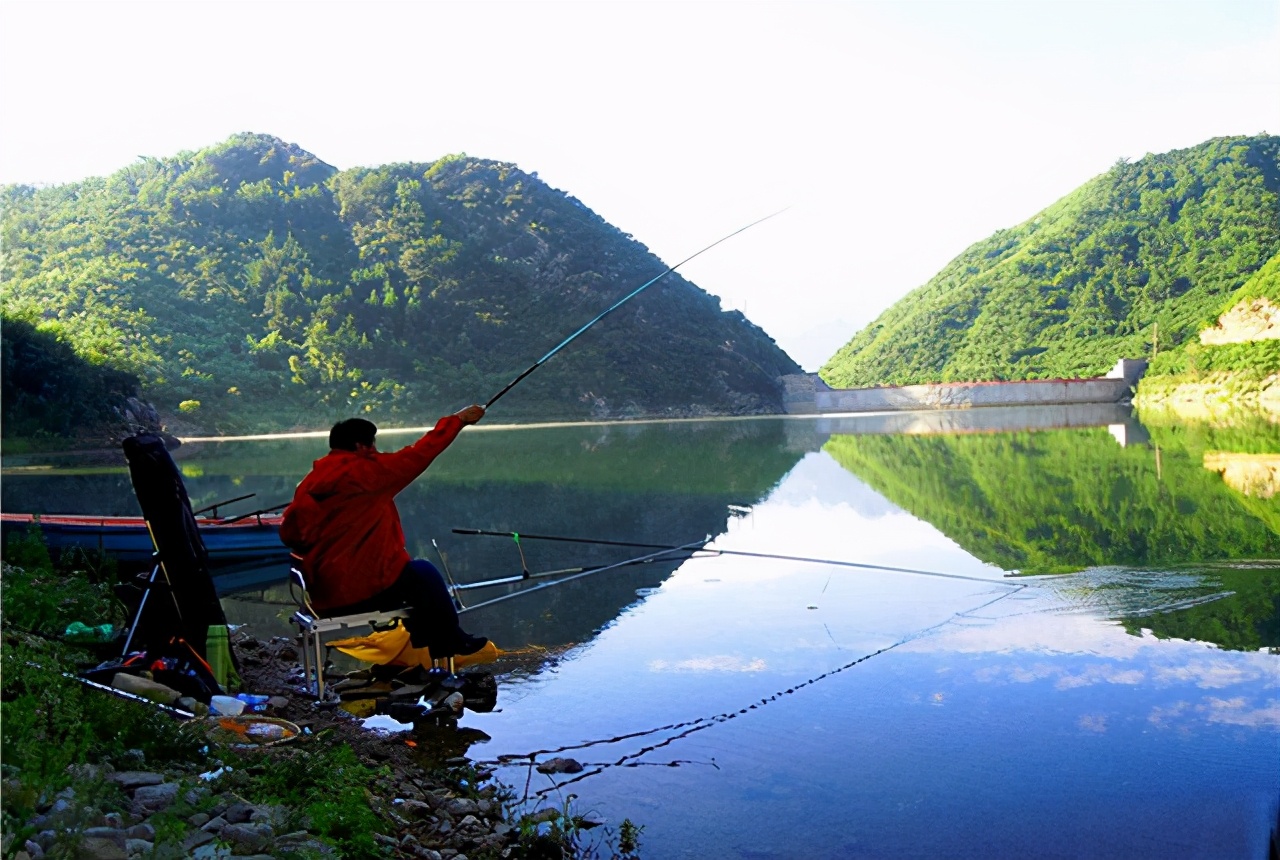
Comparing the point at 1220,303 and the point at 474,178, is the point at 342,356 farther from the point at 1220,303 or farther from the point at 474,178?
the point at 1220,303

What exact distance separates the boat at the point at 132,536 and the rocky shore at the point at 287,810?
628 cm

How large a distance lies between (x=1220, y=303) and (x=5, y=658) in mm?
86596

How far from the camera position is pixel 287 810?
12.3 feet

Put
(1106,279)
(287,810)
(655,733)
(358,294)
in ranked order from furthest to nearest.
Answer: (1106,279)
(358,294)
(655,733)
(287,810)

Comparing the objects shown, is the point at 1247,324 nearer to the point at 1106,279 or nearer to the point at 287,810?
the point at 1106,279

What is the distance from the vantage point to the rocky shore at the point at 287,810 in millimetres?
3098

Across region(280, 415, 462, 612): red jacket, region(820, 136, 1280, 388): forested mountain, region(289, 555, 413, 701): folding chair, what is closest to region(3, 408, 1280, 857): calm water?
region(289, 555, 413, 701): folding chair

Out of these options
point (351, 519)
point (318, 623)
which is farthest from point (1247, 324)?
point (318, 623)

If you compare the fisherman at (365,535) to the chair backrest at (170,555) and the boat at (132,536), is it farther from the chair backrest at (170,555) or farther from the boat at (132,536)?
the boat at (132,536)

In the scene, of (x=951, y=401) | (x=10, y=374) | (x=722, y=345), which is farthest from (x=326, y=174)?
(x=10, y=374)

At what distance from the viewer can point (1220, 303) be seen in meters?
79.4

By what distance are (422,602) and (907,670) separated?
289cm

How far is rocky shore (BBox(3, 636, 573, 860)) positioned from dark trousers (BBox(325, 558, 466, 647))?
56 centimetres

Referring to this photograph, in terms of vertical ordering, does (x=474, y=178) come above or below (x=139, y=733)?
above
